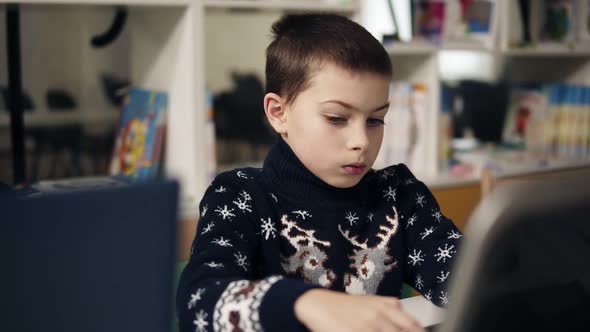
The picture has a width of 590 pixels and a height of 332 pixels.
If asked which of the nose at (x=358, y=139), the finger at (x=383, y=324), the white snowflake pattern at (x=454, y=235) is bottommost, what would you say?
the white snowflake pattern at (x=454, y=235)

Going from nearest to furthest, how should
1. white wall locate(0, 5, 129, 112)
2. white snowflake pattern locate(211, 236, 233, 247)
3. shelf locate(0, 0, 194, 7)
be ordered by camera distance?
white snowflake pattern locate(211, 236, 233, 247), shelf locate(0, 0, 194, 7), white wall locate(0, 5, 129, 112)

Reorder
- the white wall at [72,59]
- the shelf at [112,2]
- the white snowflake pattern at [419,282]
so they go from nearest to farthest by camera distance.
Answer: the white snowflake pattern at [419,282], the shelf at [112,2], the white wall at [72,59]

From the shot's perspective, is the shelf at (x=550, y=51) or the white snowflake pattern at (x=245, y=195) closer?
the white snowflake pattern at (x=245, y=195)

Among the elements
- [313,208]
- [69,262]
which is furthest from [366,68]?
[69,262]

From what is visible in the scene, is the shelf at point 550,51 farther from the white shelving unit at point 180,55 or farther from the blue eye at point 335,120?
→ the blue eye at point 335,120

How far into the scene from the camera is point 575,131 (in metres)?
3.01

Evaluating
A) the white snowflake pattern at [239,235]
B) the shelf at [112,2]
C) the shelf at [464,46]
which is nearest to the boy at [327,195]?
the white snowflake pattern at [239,235]

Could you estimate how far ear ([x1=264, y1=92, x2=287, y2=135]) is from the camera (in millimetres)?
1062

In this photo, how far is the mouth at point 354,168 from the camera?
0.97m

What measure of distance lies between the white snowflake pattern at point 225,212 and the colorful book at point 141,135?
113cm

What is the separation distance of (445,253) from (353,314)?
51cm

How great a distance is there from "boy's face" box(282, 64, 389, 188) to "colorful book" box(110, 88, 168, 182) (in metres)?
1.10

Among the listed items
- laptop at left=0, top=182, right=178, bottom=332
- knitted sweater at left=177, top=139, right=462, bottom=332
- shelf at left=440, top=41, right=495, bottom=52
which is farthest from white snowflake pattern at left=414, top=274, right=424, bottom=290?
shelf at left=440, top=41, right=495, bottom=52

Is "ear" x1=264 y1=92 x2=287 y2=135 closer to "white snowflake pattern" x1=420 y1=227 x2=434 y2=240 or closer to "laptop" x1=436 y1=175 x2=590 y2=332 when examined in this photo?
"white snowflake pattern" x1=420 y1=227 x2=434 y2=240
